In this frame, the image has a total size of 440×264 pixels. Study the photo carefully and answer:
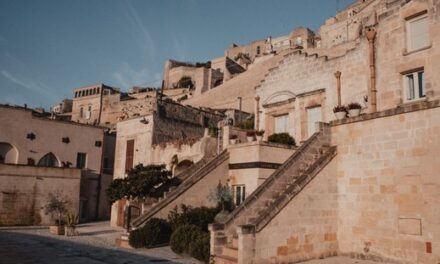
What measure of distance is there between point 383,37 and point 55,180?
70.7 ft

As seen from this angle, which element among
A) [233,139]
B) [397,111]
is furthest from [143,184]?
[397,111]

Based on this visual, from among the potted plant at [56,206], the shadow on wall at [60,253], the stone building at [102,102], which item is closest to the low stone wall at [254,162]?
the shadow on wall at [60,253]

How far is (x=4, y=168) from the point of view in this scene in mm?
24578

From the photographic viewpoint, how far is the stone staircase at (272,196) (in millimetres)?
10961

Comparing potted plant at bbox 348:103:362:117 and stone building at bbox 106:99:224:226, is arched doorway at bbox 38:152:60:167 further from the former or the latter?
potted plant at bbox 348:103:362:117

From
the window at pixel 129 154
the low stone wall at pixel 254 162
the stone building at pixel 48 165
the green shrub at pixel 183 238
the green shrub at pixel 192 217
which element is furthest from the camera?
the window at pixel 129 154

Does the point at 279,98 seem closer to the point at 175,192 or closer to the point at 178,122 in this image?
the point at 175,192

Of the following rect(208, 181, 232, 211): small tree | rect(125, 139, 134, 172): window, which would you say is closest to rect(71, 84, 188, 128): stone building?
rect(125, 139, 134, 172): window

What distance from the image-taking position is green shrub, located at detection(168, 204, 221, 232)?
612 inches

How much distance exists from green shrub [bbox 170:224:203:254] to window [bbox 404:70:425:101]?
9381mm

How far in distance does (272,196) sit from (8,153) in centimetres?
2174

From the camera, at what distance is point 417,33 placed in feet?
48.4

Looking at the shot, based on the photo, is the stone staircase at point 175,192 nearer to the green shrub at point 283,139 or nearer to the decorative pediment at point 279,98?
the green shrub at point 283,139

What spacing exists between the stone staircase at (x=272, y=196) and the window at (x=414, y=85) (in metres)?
4.05
